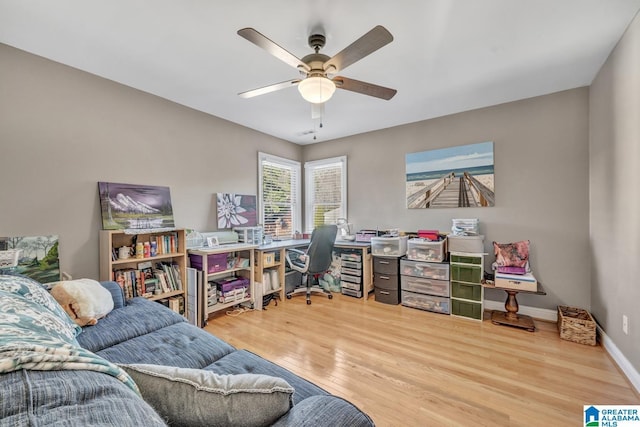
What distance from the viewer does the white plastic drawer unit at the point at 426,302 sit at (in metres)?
3.21

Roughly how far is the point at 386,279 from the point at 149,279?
2.84 m

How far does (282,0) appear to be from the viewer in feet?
5.49

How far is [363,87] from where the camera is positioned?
6.59 feet

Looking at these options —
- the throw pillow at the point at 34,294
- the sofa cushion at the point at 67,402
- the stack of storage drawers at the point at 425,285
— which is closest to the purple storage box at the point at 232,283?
the throw pillow at the point at 34,294

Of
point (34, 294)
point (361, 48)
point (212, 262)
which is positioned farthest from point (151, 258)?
point (361, 48)

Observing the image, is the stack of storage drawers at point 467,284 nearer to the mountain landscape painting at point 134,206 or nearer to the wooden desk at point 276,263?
the wooden desk at point 276,263

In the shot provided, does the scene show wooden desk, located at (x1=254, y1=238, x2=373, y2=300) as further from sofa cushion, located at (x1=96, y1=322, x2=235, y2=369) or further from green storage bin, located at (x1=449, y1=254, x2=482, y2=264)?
sofa cushion, located at (x1=96, y1=322, x2=235, y2=369)

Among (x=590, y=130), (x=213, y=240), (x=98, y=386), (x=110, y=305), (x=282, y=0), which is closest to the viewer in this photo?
(x=98, y=386)

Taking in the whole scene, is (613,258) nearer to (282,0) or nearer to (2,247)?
(282,0)

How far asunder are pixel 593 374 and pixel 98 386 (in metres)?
3.06

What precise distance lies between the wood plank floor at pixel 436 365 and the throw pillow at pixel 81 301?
114 centimetres

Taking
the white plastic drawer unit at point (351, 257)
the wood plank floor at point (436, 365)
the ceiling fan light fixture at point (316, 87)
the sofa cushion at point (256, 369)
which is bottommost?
the wood plank floor at point (436, 365)

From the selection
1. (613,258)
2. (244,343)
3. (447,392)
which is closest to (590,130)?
(613,258)

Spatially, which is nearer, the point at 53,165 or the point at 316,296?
the point at 53,165
